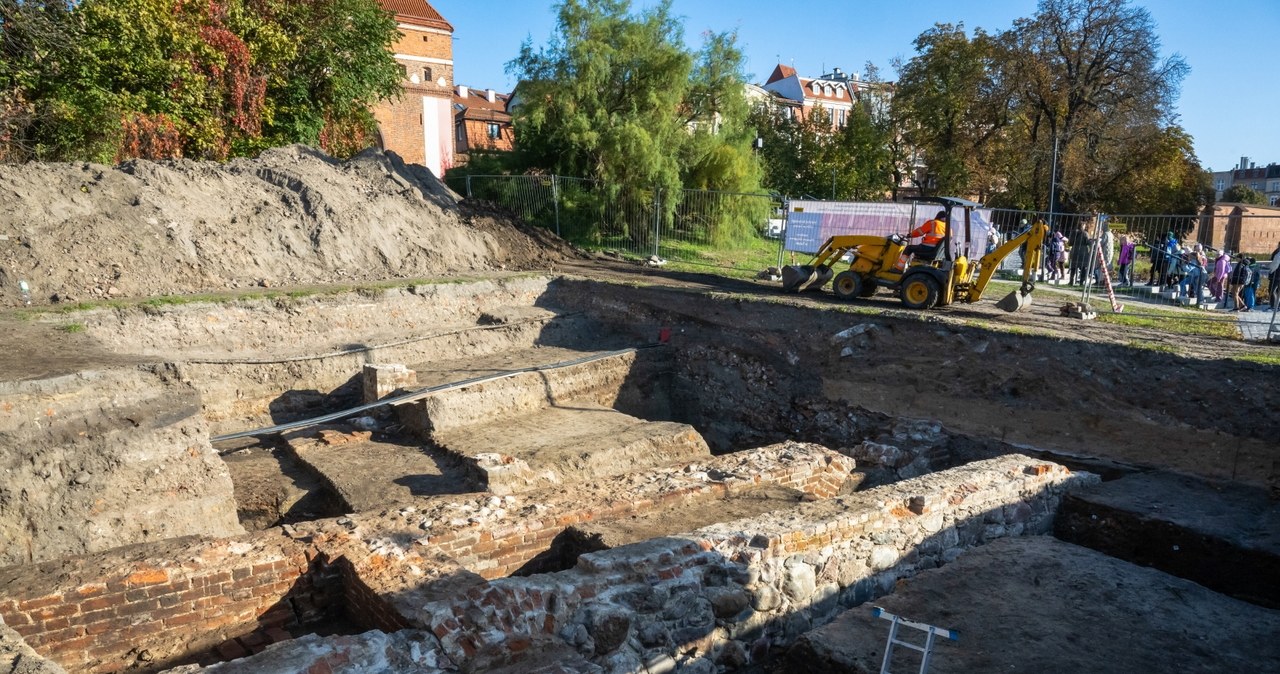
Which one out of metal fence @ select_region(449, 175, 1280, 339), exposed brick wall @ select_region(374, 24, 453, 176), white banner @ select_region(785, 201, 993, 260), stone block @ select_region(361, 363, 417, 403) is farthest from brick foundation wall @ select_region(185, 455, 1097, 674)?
exposed brick wall @ select_region(374, 24, 453, 176)

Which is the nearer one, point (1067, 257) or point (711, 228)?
point (1067, 257)

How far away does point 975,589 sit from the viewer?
536 centimetres

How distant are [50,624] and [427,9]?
30.3 meters

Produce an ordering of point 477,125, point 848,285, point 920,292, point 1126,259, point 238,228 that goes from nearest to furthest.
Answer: point 920,292
point 848,285
point 238,228
point 1126,259
point 477,125

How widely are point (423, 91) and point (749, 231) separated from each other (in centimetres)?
1707

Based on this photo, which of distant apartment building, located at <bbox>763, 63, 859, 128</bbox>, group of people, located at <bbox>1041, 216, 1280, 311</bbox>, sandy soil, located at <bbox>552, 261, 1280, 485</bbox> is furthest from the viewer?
distant apartment building, located at <bbox>763, 63, 859, 128</bbox>

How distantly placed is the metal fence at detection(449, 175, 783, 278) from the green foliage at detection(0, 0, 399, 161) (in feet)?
16.4

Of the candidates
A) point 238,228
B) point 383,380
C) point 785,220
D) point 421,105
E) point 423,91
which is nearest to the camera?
point 383,380

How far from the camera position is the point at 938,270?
11.0 m

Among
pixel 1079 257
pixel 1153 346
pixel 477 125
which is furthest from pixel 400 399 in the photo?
pixel 477 125

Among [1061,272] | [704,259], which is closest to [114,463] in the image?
[704,259]

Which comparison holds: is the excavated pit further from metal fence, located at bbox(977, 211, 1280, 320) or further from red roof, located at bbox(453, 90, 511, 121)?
red roof, located at bbox(453, 90, 511, 121)

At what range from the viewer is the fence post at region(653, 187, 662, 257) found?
17328 mm

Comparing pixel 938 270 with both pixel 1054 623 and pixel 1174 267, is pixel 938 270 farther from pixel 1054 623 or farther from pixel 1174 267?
pixel 1054 623
